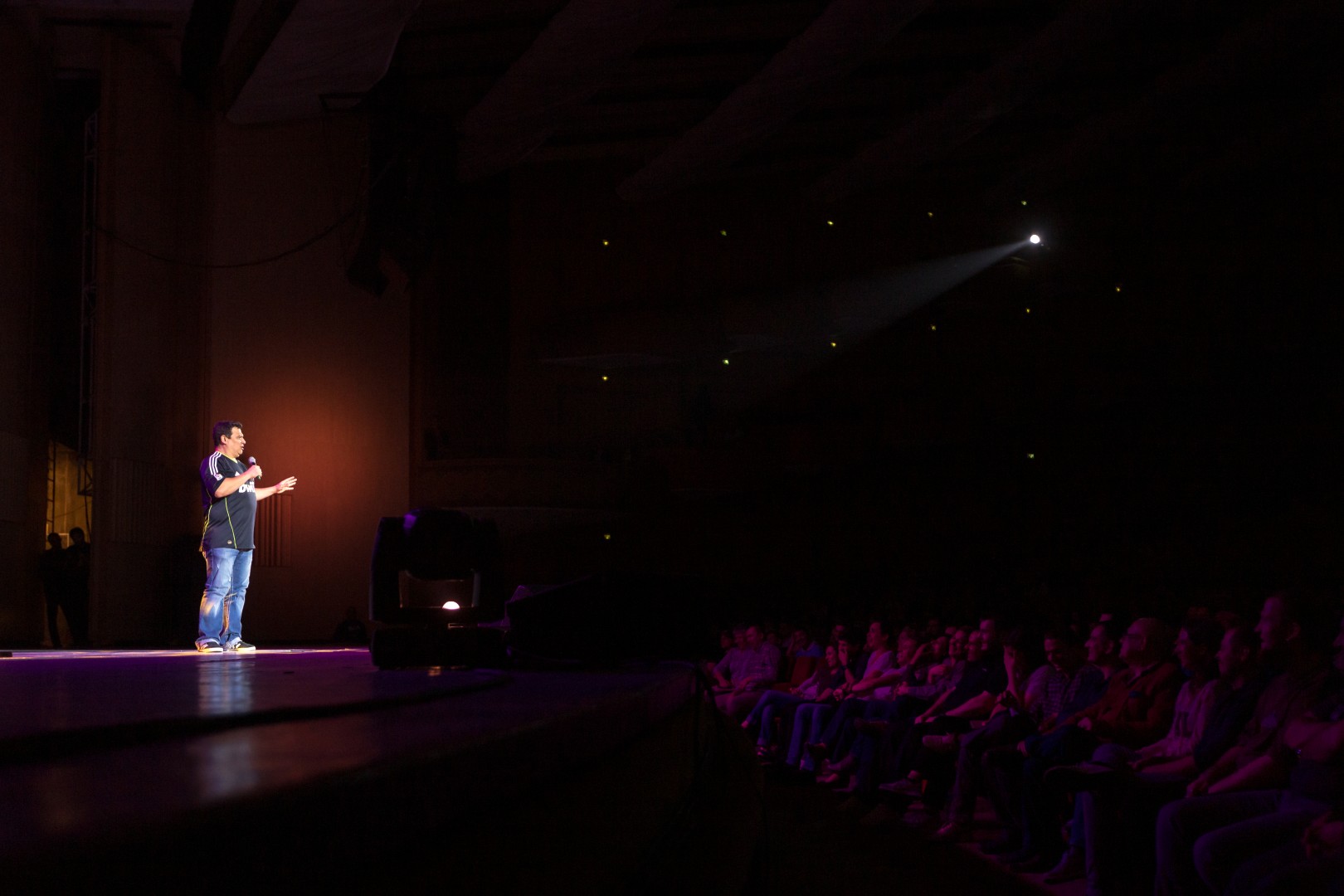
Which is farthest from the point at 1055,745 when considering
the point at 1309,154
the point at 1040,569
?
the point at 1309,154

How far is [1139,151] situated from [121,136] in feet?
36.0

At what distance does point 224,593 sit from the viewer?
22.2ft

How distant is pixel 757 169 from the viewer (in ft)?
51.7

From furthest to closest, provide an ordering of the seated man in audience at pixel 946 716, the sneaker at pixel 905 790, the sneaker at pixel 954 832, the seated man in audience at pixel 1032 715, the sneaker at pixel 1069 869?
the sneaker at pixel 905 790 < the seated man in audience at pixel 946 716 < the sneaker at pixel 954 832 < the seated man in audience at pixel 1032 715 < the sneaker at pixel 1069 869

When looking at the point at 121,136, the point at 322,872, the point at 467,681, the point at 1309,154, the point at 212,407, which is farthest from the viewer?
the point at 1309,154

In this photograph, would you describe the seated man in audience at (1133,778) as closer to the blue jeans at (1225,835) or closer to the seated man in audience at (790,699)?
the blue jeans at (1225,835)

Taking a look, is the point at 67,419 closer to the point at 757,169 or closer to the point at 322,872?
the point at 757,169

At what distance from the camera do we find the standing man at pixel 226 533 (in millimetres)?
6578

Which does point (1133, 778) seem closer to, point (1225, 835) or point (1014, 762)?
point (1225, 835)

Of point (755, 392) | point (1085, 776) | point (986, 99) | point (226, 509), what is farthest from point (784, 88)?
point (1085, 776)

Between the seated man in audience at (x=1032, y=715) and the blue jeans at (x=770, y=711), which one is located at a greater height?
the seated man in audience at (x=1032, y=715)

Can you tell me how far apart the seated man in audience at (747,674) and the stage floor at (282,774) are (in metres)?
8.34

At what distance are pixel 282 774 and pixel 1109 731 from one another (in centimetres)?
499

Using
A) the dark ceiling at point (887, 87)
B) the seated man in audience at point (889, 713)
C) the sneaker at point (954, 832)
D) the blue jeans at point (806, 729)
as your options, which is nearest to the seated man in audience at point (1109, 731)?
the sneaker at point (954, 832)
